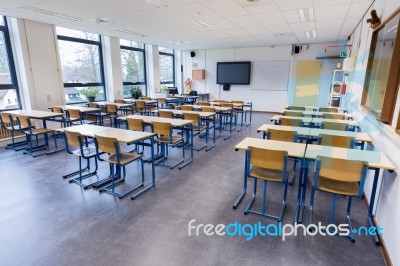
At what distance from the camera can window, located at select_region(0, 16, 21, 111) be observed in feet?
18.1

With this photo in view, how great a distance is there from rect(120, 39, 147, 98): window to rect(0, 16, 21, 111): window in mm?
3615

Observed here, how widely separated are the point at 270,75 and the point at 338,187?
870cm

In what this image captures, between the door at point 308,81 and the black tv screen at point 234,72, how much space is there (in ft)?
7.11

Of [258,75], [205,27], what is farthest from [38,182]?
[258,75]

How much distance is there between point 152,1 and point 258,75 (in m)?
7.15

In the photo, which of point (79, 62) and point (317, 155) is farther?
point (79, 62)

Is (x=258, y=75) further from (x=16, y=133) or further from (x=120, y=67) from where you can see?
(x=16, y=133)

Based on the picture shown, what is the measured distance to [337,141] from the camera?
3.02m

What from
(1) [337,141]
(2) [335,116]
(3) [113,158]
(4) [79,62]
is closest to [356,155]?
(1) [337,141]

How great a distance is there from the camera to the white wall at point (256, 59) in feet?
30.8

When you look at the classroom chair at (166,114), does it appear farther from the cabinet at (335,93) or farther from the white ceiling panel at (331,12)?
the cabinet at (335,93)

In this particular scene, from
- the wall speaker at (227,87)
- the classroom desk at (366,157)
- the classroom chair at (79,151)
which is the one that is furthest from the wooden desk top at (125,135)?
the wall speaker at (227,87)

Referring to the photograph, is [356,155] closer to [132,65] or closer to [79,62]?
[79,62]

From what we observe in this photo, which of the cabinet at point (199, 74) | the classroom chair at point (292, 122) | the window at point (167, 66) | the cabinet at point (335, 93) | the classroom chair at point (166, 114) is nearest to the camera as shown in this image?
the classroom chair at point (292, 122)
